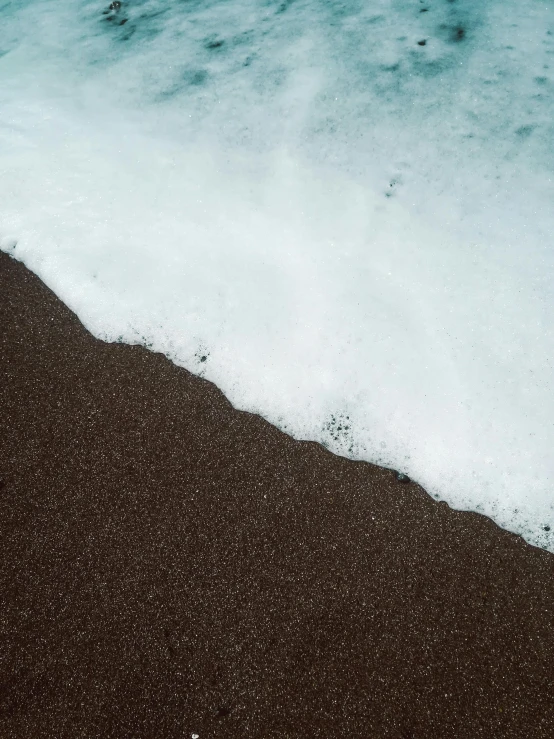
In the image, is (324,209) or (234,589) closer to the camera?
(234,589)

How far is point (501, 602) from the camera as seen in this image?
1726mm

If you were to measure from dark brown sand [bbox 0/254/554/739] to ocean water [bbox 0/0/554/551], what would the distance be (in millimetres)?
216

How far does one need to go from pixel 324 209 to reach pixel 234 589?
1.97 m

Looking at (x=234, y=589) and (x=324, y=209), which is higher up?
A: (x=324, y=209)

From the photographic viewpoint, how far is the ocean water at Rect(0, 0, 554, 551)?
81.9 inches

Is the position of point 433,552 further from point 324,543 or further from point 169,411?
point 169,411

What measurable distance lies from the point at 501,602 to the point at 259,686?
36.4 inches

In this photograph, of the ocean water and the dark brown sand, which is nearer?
the dark brown sand

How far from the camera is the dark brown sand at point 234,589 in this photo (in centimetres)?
160

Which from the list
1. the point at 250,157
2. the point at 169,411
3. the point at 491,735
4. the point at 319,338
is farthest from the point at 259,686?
the point at 250,157

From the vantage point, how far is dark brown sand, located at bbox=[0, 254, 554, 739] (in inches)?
63.2

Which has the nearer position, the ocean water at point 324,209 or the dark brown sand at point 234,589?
the dark brown sand at point 234,589

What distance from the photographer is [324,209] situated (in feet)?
8.59

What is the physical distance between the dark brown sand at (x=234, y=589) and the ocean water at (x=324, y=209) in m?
0.22
